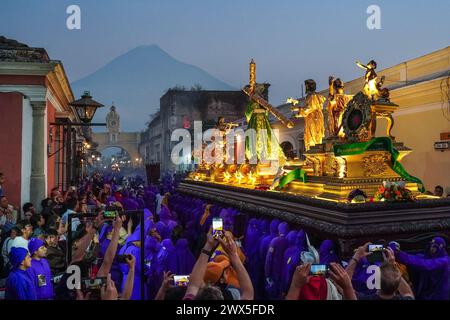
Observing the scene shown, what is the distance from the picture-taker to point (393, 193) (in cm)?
644

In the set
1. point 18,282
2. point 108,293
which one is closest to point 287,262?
point 108,293

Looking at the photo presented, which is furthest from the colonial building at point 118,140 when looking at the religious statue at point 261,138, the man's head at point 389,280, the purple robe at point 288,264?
the man's head at point 389,280

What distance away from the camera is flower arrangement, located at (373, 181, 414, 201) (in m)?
6.37

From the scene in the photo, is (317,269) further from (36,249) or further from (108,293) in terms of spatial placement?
(36,249)

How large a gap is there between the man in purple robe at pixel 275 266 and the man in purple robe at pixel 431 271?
1.67 m

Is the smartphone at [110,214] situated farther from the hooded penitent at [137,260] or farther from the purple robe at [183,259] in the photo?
the purple robe at [183,259]

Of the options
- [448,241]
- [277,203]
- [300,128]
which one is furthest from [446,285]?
[300,128]

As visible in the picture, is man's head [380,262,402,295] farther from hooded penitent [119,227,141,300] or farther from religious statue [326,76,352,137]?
religious statue [326,76,352,137]

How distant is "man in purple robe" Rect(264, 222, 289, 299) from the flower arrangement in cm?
198

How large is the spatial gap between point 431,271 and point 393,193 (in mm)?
1835

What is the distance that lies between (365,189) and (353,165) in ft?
1.89

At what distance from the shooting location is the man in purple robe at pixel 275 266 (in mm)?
5625

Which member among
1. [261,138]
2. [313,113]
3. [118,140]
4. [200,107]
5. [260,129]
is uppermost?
[200,107]

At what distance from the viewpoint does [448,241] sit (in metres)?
6.23
